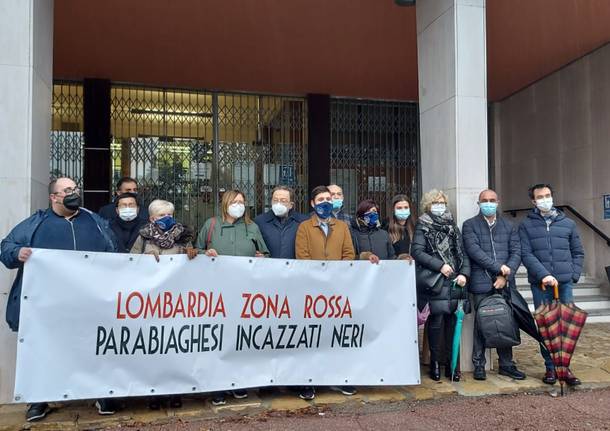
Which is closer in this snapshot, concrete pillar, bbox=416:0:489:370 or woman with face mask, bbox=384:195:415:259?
woman with face mask, bbox=384:195:415:259

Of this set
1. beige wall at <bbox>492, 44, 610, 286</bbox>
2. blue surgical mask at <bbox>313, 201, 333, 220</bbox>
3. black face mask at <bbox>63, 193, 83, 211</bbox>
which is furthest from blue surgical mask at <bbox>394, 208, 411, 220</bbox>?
beige wall at <bbox>492, 44, 610, 286</bbox>

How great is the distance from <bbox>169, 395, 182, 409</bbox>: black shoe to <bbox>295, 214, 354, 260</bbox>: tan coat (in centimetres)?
141

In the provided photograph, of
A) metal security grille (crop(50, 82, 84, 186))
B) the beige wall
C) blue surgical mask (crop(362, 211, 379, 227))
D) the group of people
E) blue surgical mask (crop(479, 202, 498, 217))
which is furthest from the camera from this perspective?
metal security grille (crop(50, 82, 84, 186))

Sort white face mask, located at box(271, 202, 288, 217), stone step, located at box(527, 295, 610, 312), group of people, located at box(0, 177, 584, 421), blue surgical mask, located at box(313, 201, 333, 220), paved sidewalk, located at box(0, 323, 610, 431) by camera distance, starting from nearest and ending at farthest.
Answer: paved sidewalk, located at box(0, 323, 610, 431) < group of people, located at box(0, 177, 584, 421) < blue surgical mask, located at box(313, 201, 333, 220) < white face mask, located at box(271, 202, 288, 217) < stone step, located at box(527, 295, 610, 312)

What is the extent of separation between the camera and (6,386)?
12.9 ft

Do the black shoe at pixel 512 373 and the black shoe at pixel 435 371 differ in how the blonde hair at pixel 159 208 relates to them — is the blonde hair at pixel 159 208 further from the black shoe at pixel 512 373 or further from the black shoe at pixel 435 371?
the black shoe at pixel 512 373

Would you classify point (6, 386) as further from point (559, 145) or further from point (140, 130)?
point (559, 145)

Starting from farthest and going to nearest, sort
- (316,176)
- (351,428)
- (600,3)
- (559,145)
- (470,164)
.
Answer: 1. (316,176)
2. (559,145)
3. (600,3)
4. (470,164)
5. (351,428)

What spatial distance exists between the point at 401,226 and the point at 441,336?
1.07 m

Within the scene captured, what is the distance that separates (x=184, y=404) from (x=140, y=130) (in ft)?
21.4

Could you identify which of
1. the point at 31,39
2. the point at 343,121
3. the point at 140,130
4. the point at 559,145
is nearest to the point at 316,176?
the point at 343,121

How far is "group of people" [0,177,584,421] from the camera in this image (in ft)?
13.1

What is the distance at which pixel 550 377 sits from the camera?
179 inches

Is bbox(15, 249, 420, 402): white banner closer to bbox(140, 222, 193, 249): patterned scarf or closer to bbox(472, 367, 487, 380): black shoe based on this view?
bbox(140, 222, 193, 249): patterned scarf
